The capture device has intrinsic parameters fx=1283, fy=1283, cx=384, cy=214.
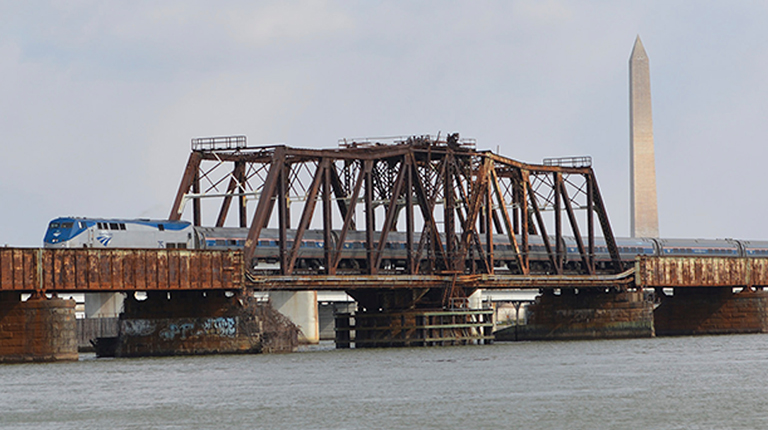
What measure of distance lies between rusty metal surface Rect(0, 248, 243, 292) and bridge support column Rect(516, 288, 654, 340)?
37.0 metres

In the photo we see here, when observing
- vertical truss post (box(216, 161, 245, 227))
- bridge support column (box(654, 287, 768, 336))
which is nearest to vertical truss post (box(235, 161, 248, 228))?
vertical truss post (box(216, 161, 245, 227))

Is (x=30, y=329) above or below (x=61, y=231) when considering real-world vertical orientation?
below

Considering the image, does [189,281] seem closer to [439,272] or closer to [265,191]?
[265,191]

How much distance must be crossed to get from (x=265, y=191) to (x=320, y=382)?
22.1 metres

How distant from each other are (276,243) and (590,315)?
2986 centimetres

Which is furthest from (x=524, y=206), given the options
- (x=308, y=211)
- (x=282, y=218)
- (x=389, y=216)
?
(x=282, y=218)

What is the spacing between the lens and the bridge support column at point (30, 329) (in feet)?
228

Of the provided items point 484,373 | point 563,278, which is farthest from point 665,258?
point 484,373

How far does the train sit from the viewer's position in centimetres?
7869

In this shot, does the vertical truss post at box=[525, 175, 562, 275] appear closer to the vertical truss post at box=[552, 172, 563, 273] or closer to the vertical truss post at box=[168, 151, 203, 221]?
the vertical truss post at box=[552, 172, 563, 273]

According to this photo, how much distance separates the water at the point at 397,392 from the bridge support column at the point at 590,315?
Answer: 20928 millimetres

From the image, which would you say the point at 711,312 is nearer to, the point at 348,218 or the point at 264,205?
the point at 348,218

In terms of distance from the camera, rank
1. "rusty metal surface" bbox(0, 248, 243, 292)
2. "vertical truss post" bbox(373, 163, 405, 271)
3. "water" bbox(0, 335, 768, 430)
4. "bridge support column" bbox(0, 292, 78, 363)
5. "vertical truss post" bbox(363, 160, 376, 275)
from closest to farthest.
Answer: "water" bbox(0, 335, 768, 430) → "bridge support column" bbox(0, 292, 78, 363) → "rusty metal surface" bbox(0, 248, 243, 292) → "vertical truss post" bbox(363, 160, 376, 275) → "vertical truss post" bbox(373, 163, 405, 271)

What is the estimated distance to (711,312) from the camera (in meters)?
113
